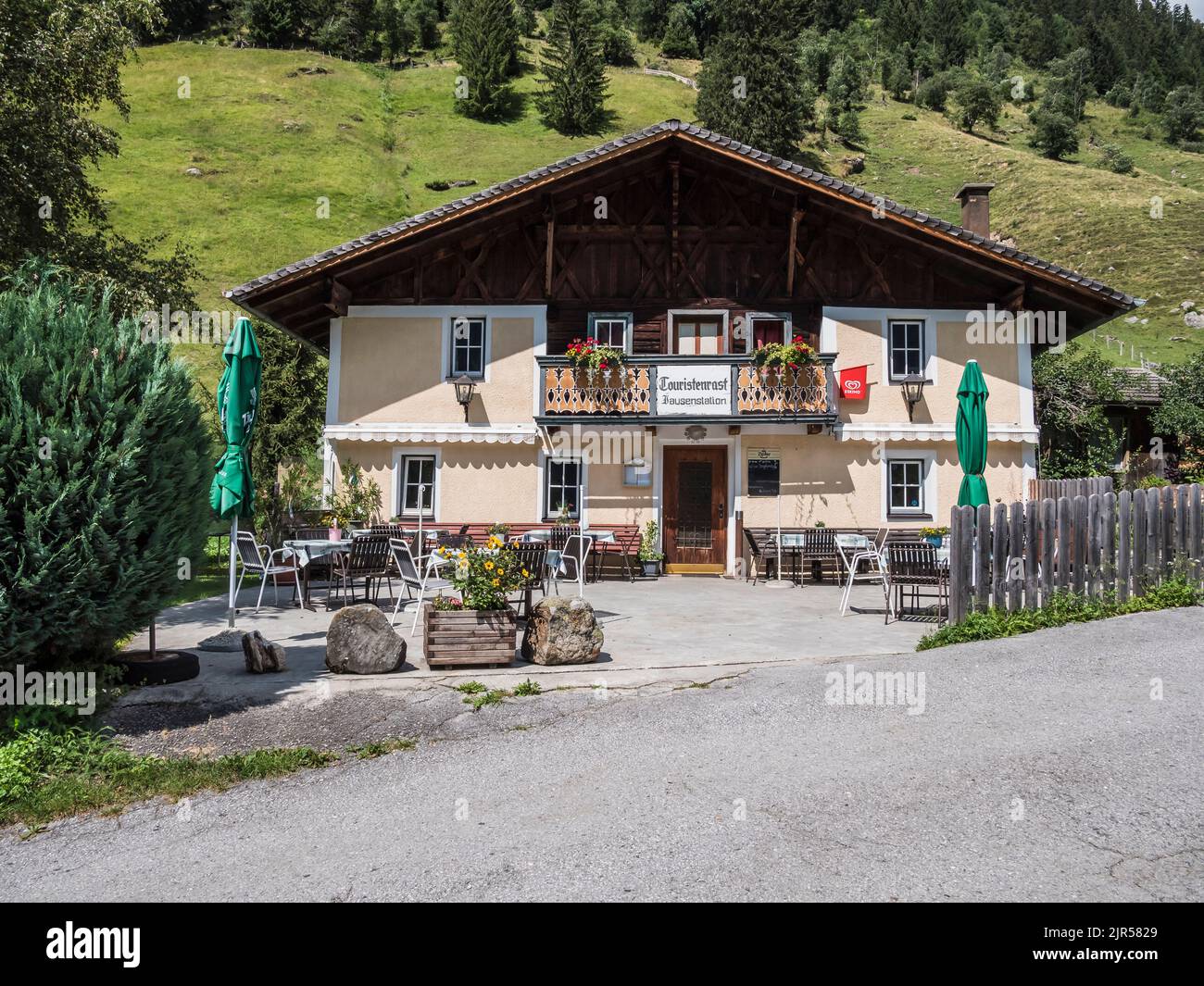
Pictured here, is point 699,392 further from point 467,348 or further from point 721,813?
point 721,813

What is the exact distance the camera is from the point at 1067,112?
7738 cm

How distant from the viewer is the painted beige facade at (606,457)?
16.7 m

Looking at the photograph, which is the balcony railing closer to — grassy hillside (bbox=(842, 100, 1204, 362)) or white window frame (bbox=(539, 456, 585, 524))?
white window frame (bbox=(539, 456, 585, 524))

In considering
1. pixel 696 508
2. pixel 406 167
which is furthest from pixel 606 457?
pixel 406 167

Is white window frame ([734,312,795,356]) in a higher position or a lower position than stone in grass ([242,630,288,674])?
higher

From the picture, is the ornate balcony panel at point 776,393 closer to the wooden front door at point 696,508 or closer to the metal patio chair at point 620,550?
the wooden front door at point 696,508

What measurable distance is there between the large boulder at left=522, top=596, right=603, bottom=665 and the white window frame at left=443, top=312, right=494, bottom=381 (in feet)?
32.5

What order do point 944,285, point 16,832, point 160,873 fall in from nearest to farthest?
point 160,873, point 16,832, point 944,285

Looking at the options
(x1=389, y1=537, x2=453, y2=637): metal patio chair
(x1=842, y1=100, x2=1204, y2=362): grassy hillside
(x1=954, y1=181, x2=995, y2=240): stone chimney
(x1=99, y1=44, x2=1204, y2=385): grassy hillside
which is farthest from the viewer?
(x1=99, y1=44, x2=1204, y2=385): grassy hillside

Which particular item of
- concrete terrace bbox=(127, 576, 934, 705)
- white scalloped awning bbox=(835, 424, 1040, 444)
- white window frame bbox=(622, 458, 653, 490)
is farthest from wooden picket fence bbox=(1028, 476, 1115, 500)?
white window frame bbox=(622, 458, 653, 490)

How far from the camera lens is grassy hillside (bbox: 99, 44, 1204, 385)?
44469 mm

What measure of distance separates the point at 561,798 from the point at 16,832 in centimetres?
300
